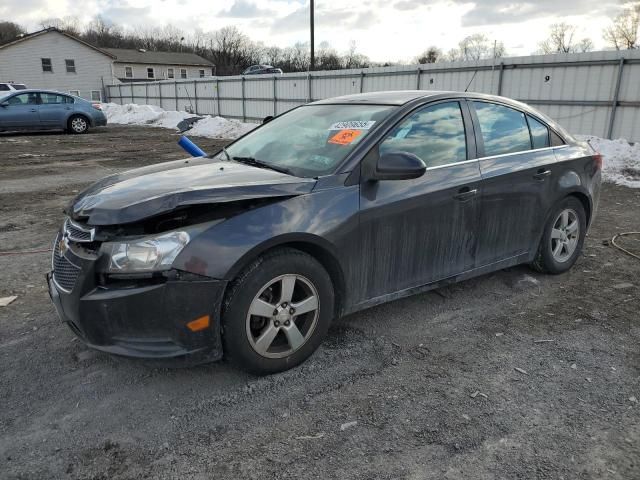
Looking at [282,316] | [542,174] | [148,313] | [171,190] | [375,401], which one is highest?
[171,190]

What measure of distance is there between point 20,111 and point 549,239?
1966 cm

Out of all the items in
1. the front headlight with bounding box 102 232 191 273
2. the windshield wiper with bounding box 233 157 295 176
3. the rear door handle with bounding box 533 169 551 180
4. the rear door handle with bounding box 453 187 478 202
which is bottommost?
the front headlight with bounding box 102 232 191 273

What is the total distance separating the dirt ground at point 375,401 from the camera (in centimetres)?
239

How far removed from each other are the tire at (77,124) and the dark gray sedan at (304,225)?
1860 centimetres

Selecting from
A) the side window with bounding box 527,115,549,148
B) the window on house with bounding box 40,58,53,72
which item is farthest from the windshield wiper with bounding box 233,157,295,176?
the window on house with bounding box 40,58,53,72

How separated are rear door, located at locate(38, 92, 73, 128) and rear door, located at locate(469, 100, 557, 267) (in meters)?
19.4

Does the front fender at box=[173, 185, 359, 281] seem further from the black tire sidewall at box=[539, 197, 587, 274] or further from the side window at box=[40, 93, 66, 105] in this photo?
the side window at box=[40, 93, 66, 105]

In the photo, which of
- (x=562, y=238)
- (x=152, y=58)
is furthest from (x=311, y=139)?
(x=152, y=58)

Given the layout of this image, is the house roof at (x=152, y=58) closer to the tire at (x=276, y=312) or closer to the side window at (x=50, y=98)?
the side window at (x=50, y=98)

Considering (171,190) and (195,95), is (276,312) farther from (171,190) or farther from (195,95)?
(195,95)

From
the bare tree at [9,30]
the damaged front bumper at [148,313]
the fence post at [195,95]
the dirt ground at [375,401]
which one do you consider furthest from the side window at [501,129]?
the bare tree at [9,30]

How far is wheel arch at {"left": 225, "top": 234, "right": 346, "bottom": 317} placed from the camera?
2.76 metres

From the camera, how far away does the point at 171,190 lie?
112 inches

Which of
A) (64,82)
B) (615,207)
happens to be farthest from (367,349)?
(64,82)
